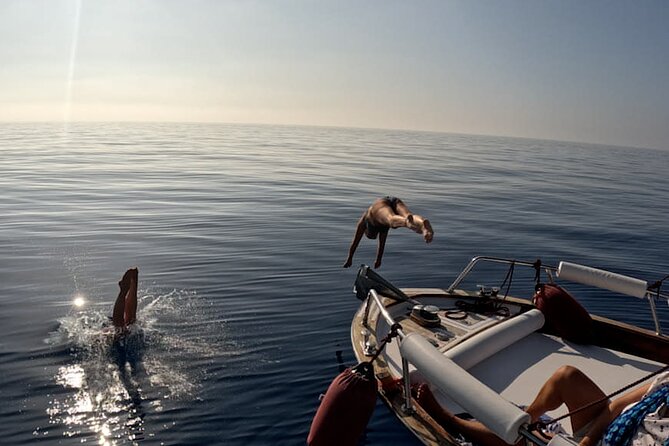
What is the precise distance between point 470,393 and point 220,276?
40.5 ft

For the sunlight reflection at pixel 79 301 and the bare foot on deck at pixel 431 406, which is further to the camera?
the sunlight reflection at pixel 79 301

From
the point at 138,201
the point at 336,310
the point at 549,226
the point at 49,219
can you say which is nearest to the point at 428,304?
the point at 336,310

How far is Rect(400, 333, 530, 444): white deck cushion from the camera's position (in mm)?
4289

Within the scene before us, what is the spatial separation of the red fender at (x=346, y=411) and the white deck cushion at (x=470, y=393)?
27.8 inches

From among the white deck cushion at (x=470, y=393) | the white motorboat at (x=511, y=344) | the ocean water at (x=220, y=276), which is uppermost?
the white deck cushion at (x=470, y=393)

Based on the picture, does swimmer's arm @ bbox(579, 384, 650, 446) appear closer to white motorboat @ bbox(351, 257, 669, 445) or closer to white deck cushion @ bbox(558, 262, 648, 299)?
white motorboat @ bbox(351, 257, 669, 445)

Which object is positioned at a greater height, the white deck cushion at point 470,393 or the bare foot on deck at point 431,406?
the white deck cushion at point 470,393

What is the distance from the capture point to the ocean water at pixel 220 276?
841 centimetres

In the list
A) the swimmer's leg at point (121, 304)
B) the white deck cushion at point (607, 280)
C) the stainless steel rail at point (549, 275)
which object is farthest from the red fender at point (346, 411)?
the swimmer's leg at point (121, 304)

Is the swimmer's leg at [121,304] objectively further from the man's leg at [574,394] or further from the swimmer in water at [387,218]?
the man's leg at [574,394]

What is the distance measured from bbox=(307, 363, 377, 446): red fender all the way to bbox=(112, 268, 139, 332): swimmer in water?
6628 millimetres

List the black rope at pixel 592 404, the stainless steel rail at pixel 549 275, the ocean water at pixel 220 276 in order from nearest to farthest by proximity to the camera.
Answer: the black rope at pixel 592 404, the ocean water at pixel 220 276, the stainless steel rail at pixel 549 275

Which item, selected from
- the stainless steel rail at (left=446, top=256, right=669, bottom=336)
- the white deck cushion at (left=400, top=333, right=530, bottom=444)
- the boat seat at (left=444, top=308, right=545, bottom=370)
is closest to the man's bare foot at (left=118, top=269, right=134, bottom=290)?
the boat seat at (left=444, top=308, right=545, bottom=370)

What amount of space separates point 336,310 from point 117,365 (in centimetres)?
585
